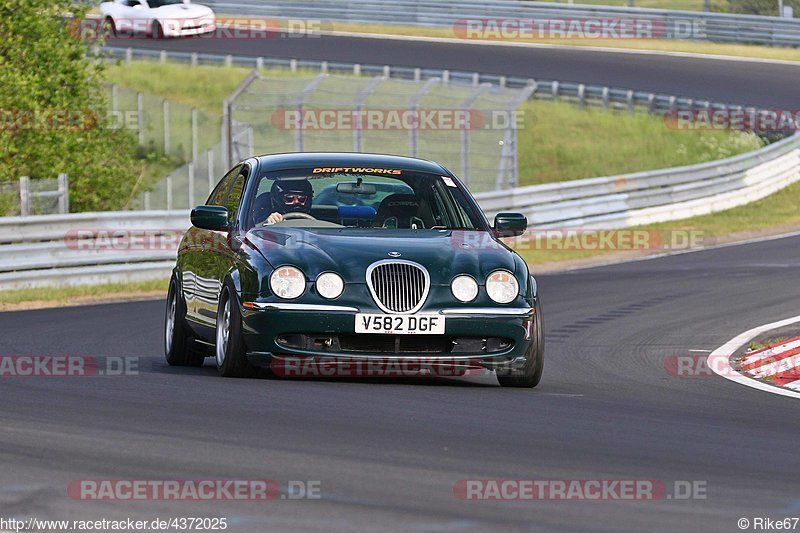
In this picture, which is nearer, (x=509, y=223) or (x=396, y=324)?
(x=396, y=324)

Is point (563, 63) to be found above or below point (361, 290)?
below

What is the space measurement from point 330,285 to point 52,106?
1811 centimetres

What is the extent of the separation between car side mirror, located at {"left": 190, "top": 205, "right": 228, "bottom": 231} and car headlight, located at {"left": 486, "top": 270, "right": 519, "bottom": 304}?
1864 millimetres

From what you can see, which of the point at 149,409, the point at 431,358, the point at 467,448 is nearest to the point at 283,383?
the point at 431,358


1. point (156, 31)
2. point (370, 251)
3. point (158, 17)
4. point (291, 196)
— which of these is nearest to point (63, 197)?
point (291, 196)

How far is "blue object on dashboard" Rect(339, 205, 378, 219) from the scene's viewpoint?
34.1 feet

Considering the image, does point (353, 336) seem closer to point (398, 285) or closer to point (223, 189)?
point (398, 285)

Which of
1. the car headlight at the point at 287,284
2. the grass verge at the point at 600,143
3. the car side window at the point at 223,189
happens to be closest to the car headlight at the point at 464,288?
the car headlight at the point at 287,284

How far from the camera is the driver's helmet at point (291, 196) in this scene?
10.4 m

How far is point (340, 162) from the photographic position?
10828 millimetres

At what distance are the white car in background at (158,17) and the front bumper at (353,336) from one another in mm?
42879

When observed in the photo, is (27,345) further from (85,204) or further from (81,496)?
(85,204)

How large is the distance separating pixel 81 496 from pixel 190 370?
5079 millimetres

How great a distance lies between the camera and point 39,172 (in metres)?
25.9
